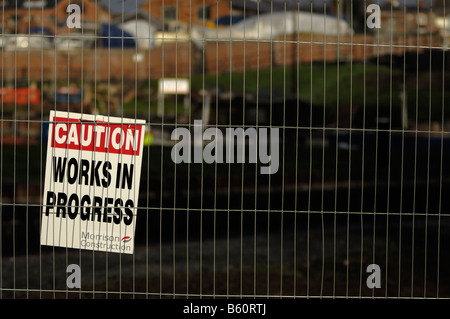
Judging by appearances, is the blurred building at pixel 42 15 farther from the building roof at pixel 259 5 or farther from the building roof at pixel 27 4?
the building roof at pixel 259 5

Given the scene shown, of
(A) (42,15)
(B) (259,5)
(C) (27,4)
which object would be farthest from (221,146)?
(C) (27,4)

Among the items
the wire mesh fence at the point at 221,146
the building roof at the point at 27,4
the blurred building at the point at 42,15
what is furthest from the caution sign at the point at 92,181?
the building roof at the point at 27,4

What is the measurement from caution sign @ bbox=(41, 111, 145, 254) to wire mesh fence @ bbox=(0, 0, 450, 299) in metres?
0.02

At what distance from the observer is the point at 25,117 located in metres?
8.49

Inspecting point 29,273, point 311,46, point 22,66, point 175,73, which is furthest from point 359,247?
point 22,66

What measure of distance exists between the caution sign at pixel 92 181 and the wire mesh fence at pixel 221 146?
0.02 meters

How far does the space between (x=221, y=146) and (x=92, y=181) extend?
159 cm

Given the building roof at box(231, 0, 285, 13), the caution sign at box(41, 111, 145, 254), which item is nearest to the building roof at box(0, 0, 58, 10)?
the caution sign at box(41, 111, 145, 254)

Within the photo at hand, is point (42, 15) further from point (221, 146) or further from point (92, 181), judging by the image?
point (221, 146)

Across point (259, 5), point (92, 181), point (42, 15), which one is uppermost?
point (259, 5)

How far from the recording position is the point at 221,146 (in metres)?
8.41

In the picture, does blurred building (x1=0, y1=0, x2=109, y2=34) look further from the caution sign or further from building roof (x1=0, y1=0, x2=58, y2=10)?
the caution sign

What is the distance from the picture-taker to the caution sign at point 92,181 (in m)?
8.44

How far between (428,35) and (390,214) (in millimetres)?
2173
